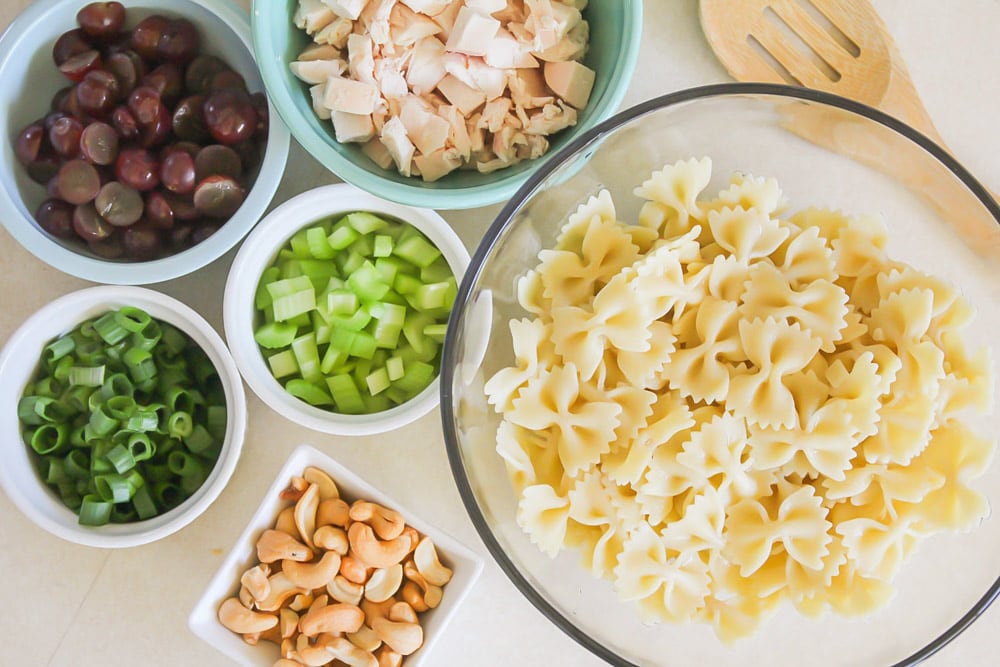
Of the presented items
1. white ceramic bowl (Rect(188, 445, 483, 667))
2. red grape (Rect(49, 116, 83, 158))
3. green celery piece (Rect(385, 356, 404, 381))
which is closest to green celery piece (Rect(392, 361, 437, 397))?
green celery piece (Rect(385, 356, 404, 381))

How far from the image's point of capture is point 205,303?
1130mm

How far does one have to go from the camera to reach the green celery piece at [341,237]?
1.07 meters

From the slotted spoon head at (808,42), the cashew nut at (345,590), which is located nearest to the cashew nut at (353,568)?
the cashew nut at (345,590)

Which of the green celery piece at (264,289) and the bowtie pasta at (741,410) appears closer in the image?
the bowtie pasta at (741,410)

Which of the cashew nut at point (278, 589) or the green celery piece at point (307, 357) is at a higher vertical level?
the green celery piece at point (307, 357)

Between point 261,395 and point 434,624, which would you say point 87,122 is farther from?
point 434,624

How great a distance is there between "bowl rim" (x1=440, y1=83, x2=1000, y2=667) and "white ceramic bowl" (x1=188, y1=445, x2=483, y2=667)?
0.14m

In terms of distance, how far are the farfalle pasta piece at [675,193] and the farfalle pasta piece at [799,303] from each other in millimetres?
92

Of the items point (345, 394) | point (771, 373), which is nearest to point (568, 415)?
point (771, 373)

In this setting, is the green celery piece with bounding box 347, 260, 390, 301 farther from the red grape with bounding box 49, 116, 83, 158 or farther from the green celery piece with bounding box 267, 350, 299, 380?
the red grape with bounding box 49, 116, 83, 158

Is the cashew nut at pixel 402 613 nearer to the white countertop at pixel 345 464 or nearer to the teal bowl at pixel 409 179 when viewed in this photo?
the white countertop at pixel 345 464

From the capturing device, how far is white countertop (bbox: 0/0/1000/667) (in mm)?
1085

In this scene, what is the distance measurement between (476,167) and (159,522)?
1.78 feet

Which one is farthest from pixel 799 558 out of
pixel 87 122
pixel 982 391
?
pixel 87 122
